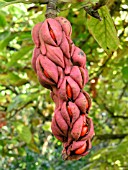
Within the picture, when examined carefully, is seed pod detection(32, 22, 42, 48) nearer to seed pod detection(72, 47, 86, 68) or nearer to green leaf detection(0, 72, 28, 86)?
seed pod detection(72, 47, 86, 68)

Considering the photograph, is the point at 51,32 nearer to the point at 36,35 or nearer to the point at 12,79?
the point at 36,35

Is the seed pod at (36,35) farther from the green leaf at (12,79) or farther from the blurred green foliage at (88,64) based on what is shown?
the green leaf at (12,79)

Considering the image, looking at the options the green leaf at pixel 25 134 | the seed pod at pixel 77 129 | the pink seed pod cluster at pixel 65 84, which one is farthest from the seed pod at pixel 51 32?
the green leaf at pixel 25 134

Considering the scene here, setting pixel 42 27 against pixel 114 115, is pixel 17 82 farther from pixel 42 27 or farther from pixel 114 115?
pixel 42 27

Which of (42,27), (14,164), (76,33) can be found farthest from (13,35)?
(14,164)

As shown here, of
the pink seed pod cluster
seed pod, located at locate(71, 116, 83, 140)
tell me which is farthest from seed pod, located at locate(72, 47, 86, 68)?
seed pod, located at locate(71, 116, 83, 140)
